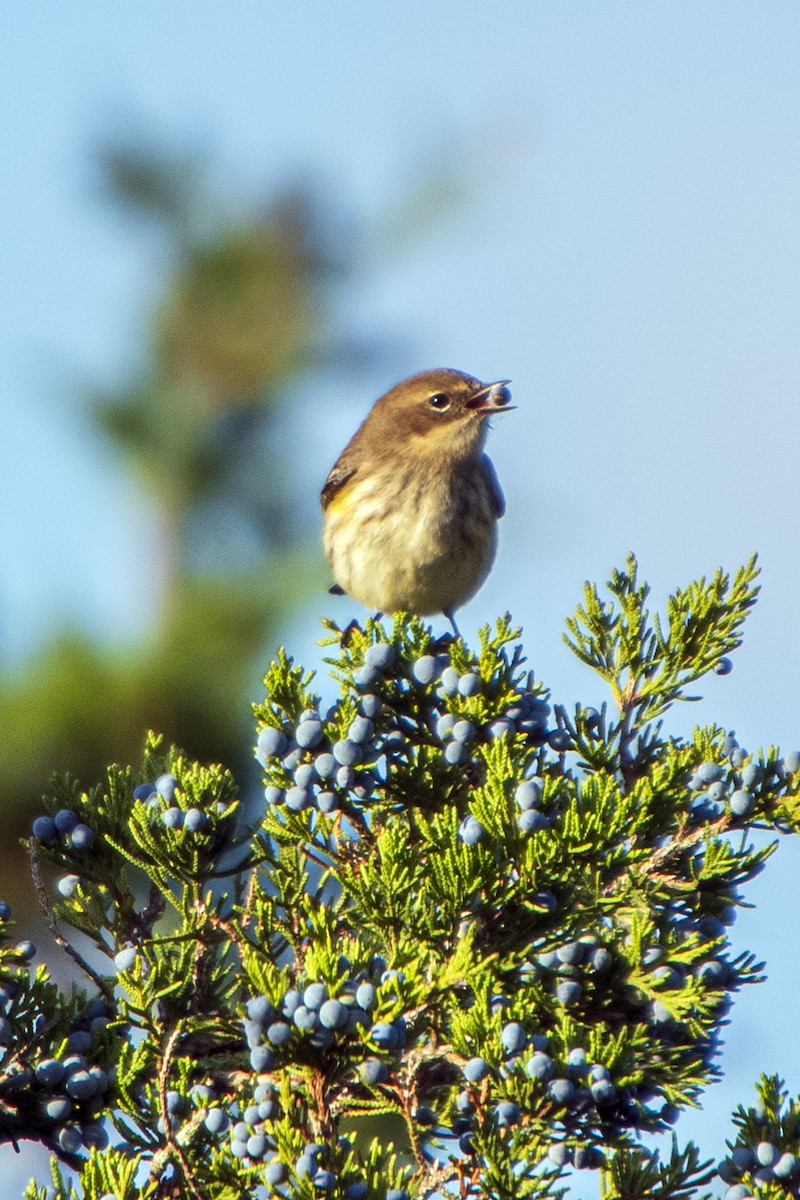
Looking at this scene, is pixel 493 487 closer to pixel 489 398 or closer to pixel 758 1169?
pixel 489 398

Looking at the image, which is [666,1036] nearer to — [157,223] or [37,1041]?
[37,1041]

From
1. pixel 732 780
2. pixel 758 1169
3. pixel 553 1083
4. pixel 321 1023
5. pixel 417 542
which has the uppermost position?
pixel 417 542

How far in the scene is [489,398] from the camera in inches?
225

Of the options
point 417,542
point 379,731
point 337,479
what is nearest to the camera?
point 379,731

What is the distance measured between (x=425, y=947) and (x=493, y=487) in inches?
141

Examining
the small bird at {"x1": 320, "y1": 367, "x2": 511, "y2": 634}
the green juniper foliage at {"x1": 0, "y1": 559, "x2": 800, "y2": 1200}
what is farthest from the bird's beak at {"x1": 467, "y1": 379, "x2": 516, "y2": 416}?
the green juniper foliage at {"x1": 0, "y1": 559, "x2": 800, "y2": 1200}

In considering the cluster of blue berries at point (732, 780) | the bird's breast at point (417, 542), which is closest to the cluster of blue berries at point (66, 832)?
the cluster of blue berries at point (732, 780)

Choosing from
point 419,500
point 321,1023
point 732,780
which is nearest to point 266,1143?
point 321,1023

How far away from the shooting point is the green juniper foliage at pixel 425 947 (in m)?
2.09

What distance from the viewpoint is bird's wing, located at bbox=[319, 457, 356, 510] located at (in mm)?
5875

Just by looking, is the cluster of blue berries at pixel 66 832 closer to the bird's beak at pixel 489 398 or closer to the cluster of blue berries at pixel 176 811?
the cluster of blue berries at pixel 176 811

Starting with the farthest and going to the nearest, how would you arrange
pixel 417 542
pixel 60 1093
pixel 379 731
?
pixel 417 542 → pixel 379 731 → pixel 60 1093

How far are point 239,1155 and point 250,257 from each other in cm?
954

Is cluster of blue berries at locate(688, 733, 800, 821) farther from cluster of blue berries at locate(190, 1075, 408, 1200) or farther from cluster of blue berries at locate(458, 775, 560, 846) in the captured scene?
cluster of blue berries at locate(190, 1075, 408, 1200)
